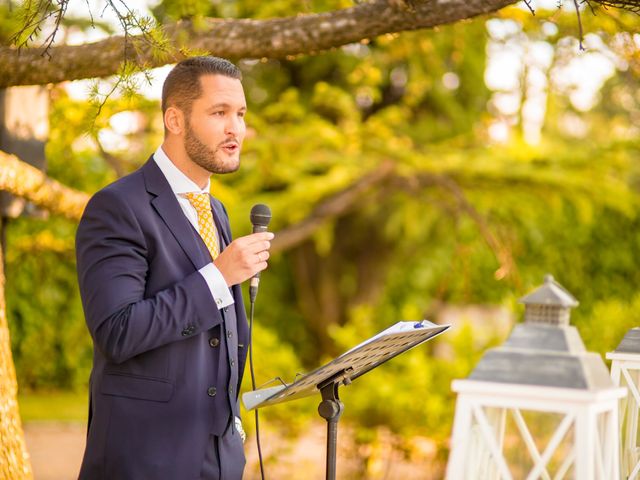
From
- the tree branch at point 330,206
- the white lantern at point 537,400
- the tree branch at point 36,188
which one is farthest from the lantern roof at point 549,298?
the tree branch at point 330,206

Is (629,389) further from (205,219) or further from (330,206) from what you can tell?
(330,206)

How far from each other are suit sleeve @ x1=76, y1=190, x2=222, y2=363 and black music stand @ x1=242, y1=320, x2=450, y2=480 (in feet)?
0.79

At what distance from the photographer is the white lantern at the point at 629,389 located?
9.04ft

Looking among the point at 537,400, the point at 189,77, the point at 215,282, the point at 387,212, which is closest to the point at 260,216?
the point at 215,282

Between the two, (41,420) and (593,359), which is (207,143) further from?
(41,420)

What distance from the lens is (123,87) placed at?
243cm

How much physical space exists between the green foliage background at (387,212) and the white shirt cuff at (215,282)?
0.71 metres

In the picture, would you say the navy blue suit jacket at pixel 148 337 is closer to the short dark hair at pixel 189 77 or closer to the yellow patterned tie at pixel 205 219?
the yellow patterned tie at pixel 205 219

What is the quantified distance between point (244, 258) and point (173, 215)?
30 cm

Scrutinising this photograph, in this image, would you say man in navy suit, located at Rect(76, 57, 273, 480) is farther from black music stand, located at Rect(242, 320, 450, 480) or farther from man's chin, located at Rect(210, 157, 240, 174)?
black music stand, located at Rect(242, 320, 450, 480)

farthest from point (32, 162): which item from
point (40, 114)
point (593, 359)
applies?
point (593, 359)

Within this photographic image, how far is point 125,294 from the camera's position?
2131mm

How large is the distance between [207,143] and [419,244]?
7.51m

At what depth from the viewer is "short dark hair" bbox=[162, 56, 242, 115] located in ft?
7.82
